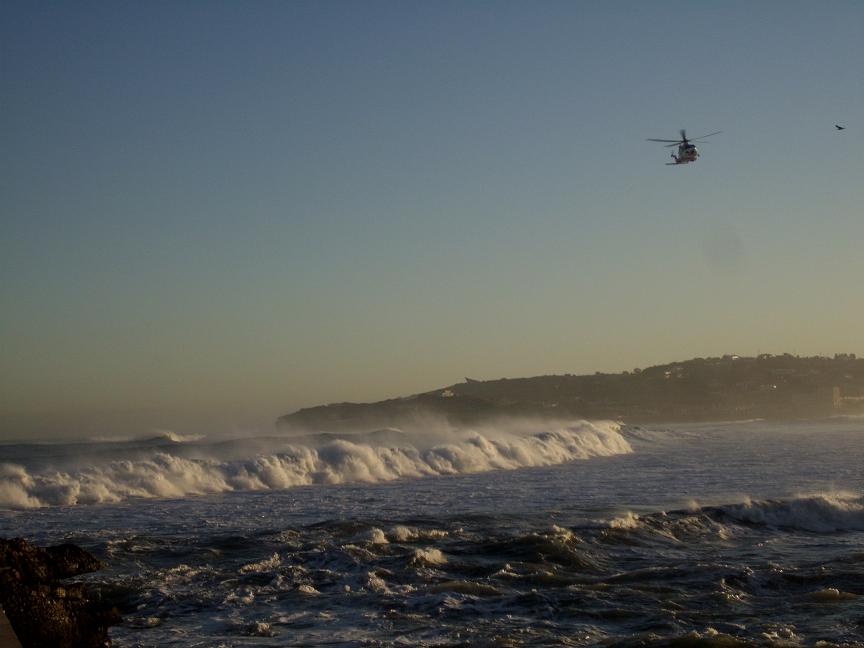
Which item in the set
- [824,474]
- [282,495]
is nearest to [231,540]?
[282,495]

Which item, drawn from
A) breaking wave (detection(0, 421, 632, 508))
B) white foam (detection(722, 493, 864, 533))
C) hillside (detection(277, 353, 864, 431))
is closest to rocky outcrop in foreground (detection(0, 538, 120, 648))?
white foam (detection(722, 493, 864, 533))

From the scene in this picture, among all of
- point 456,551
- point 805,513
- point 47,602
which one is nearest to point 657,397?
point 805,513

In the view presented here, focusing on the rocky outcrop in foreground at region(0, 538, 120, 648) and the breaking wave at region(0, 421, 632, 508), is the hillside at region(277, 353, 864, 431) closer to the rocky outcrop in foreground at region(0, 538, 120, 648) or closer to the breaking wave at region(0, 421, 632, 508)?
the breaking wave at region(0, 421, 632, 508)

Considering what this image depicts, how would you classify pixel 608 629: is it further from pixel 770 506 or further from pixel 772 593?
pixel 770 506

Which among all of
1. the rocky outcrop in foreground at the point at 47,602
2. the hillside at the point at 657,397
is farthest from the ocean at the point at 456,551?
the hillside at the point at 657,397

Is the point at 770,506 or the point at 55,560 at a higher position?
the point at 55,560

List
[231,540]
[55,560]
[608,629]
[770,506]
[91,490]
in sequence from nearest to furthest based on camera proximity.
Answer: [55,560], [608,629], [231,540], [770,506], [91,490]

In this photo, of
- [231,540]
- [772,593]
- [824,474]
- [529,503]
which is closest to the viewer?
[772,593]
